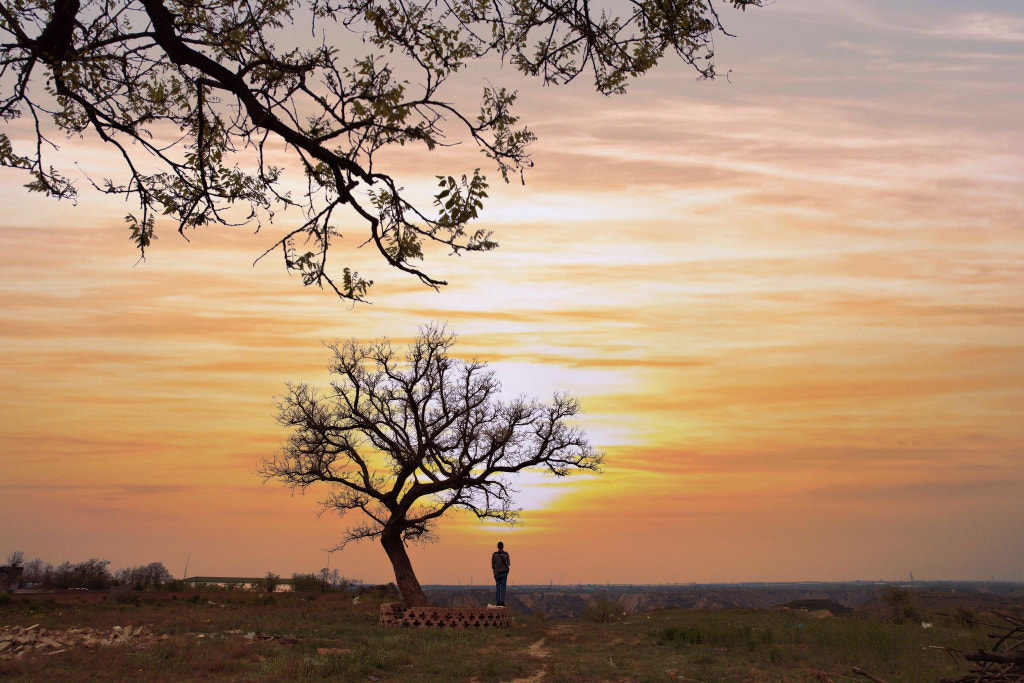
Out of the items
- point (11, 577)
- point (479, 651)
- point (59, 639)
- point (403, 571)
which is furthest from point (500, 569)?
point (11, 577)

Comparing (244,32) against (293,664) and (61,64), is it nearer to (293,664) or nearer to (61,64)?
(61,64)

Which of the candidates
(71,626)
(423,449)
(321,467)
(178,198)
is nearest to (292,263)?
(178,198)

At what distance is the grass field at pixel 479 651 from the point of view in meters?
11.8

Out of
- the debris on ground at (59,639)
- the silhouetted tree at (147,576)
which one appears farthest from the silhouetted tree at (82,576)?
the debris on ground at (59,639)

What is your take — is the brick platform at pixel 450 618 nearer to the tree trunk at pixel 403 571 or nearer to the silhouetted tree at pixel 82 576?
the tree trunk at pixel 403 571

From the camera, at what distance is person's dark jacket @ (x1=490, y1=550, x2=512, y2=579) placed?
2308cm

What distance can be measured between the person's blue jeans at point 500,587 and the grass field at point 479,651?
139cm

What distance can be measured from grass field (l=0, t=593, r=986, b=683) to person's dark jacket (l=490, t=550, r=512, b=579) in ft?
6.09

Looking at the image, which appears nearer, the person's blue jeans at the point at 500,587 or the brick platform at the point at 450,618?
the brick platform at the point at 450,618

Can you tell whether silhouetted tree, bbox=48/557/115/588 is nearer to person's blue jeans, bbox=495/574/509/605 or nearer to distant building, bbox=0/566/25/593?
distant building, bbox=0/566/25/593

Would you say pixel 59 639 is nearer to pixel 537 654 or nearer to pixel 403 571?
pixel 537 654

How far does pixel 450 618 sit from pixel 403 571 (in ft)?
19.2

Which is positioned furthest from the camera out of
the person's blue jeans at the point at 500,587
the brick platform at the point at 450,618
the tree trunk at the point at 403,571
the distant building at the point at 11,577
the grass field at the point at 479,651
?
the distant building at the point at 11,577

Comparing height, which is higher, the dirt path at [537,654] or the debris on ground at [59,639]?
the debris on ground at [59,639]
